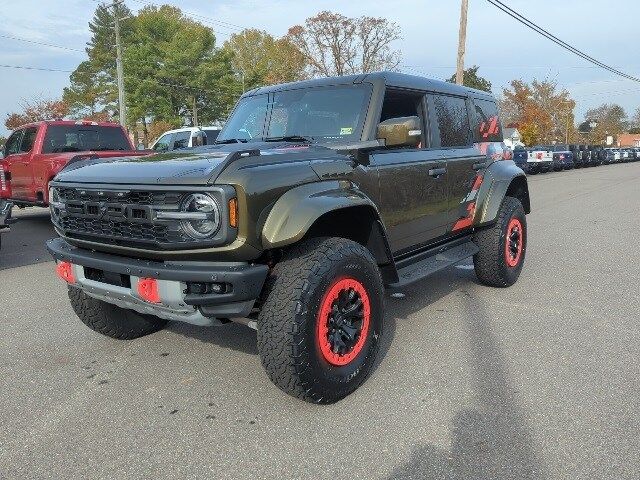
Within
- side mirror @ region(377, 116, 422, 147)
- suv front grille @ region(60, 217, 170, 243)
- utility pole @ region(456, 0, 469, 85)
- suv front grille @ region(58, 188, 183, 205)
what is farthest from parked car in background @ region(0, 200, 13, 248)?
utility pole @ region(456, 0, 469, 85)

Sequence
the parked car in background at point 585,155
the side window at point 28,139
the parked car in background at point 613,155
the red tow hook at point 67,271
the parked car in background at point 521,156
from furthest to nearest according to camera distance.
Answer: the parked car in background at point 613,155
the parked car in background at point 585,155
the parked car in background at point 521,156
the side window at point 28,139
the red tow hook at point 67,271

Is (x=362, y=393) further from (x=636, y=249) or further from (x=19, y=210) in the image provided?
(x=19, y=210)

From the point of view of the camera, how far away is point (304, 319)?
9.15 feet

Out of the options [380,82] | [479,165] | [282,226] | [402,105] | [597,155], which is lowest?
[597,155]

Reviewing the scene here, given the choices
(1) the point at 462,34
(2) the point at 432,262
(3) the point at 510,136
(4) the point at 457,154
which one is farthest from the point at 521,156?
(2) the point at 432,262

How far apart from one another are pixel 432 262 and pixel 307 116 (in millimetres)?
1537

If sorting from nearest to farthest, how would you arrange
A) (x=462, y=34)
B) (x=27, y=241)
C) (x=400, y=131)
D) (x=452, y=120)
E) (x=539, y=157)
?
(x=400, y=131)
(x=452, y=120)
(x=27, y=241)
(x=462, y=34)
(x=539, y=157)

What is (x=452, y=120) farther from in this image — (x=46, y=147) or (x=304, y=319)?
(x=46, y=147)

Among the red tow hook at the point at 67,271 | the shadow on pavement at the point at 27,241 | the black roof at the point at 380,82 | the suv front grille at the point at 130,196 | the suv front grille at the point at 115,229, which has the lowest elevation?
the shadow on pavement at the point at 27,241

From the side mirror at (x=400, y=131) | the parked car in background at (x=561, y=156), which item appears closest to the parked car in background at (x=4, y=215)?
the side mirror at (x=400, y=131)

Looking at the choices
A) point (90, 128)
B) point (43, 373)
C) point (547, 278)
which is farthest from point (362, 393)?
point (90, 128)

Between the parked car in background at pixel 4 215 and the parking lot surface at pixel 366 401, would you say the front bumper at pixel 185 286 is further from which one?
the parked car in background at pixel 4 215

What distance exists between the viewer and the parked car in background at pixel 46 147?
30.4ft

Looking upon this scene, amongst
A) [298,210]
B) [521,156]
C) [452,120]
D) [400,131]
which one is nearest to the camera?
[298,210]
